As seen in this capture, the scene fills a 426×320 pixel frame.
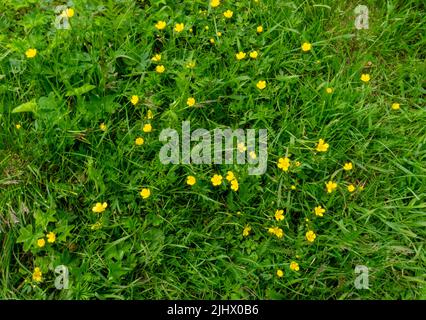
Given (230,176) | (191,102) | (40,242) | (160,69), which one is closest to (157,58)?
(160,69)

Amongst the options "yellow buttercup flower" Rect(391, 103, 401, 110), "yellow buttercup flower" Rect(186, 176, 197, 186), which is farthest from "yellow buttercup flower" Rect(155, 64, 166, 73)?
"yellow buttercup flower" Rect(391, 103, 401, 110)

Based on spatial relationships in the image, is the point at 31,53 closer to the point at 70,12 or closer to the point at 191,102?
the point at 70,12

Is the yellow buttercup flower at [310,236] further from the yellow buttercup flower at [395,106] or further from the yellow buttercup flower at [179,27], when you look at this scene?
the yellow buttercup flower at [179,27]

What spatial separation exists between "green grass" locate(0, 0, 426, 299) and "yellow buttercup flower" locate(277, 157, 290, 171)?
0.04 metres

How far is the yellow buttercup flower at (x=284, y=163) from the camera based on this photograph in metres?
2.54

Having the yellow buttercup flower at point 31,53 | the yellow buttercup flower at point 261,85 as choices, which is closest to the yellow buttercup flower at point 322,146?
the yellow buttercup flower at point 261,85

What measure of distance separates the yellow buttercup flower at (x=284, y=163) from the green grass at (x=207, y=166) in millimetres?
45

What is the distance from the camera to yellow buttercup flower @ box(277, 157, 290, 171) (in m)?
2.54

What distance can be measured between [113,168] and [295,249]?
1.12m

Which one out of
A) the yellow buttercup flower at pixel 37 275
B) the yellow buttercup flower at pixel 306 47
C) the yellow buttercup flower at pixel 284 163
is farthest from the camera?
the yellow buttercup flower at pixel 306 47

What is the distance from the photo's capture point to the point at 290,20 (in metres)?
2.94

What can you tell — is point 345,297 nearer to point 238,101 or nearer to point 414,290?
point 414,290

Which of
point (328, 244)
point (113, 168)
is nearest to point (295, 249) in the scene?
point (328, 244)

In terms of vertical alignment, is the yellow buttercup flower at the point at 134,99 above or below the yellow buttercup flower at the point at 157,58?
below
